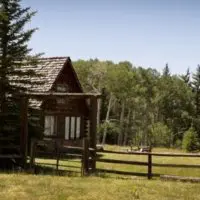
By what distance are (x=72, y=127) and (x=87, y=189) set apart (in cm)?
2115

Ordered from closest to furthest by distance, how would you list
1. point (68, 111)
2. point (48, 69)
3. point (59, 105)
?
1. point (48, 69)
2. point (59, 105)
3. point (68, 111)

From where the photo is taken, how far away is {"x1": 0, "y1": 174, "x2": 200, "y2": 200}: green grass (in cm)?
1341

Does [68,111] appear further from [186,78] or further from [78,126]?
[186,78]

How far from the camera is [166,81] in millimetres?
88875

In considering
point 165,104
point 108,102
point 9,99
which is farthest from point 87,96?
point 165,104

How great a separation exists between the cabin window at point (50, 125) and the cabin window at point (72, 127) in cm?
165

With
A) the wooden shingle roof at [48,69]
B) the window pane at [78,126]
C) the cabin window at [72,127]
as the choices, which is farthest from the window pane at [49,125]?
the window pane at [78,126]

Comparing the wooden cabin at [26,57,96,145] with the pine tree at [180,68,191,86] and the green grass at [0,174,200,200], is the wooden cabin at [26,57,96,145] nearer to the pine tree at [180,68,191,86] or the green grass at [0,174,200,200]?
the green grass at [0,174,200,200]

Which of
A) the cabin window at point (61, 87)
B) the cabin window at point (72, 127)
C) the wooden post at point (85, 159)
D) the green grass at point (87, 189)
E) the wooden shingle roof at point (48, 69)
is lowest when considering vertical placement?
the green grass at point (87, 189)

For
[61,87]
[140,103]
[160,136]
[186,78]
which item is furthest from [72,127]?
[186,78]

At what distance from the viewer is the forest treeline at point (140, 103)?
68312 millimetres

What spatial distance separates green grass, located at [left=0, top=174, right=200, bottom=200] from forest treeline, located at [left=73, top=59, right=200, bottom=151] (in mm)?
42850

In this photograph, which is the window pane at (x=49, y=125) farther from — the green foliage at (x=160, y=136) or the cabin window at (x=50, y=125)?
the green foliage at (x=160, y=136)

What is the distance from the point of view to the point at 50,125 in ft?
108
